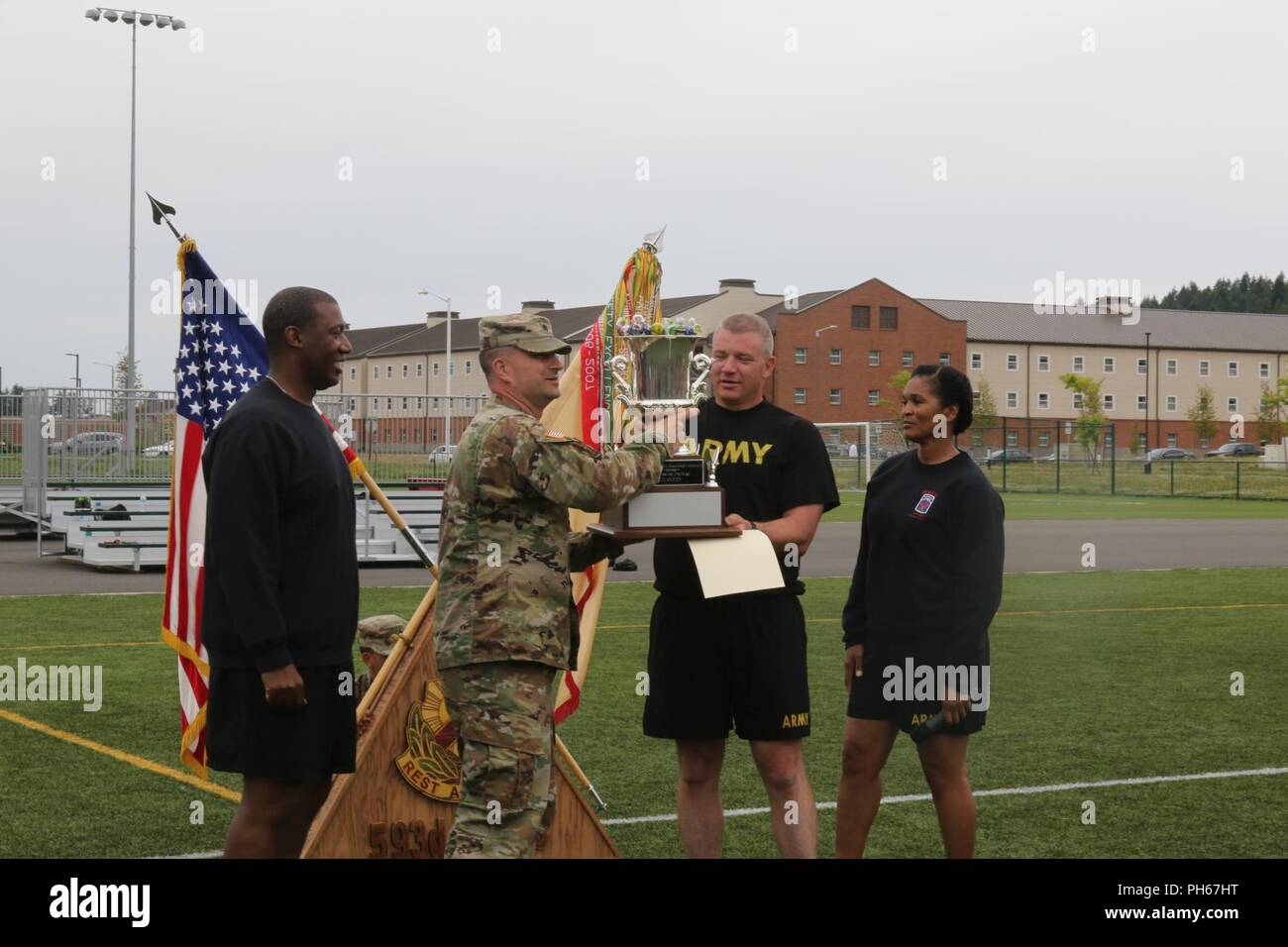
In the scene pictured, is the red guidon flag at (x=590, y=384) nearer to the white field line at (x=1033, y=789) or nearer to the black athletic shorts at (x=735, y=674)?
the white field line at (x=1033, y=789)

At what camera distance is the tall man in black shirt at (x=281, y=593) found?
455 centimetres

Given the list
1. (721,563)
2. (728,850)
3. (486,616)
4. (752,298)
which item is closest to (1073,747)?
(728,850)

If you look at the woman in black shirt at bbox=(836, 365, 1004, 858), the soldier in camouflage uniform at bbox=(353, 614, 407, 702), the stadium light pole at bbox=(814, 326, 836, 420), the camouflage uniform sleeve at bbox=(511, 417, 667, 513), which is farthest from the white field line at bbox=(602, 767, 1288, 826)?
the stadium light pole at bbox=(814, 326, 836, 420)

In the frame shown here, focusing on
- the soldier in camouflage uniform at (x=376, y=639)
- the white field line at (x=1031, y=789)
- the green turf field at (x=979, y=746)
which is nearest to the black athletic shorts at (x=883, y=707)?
the green turf field at (x=979, y=746)

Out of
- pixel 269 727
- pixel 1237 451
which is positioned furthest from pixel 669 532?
pixel 1237 451

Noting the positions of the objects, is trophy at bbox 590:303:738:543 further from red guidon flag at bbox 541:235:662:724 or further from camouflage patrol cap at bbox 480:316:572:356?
red guidon flag at bbox 541:235:662:724

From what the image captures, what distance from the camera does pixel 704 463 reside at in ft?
16.3

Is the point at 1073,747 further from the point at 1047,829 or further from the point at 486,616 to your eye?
the point at 486,616

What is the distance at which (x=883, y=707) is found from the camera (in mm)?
5523

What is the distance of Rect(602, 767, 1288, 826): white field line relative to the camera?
23.4 feet

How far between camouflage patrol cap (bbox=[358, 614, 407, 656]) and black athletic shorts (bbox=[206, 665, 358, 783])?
4.60 feet

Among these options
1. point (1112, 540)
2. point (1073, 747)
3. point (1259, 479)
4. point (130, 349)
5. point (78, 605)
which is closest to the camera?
point (1073, 747)

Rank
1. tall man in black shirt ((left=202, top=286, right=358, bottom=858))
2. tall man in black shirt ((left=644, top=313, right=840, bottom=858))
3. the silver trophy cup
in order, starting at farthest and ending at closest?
tall man in black shirt ((left=644, top=313, right=840, bottom=858)) → the silver trophy cup → tall man in black shirt ((left=202, top=286, right=358, bottom=858))
